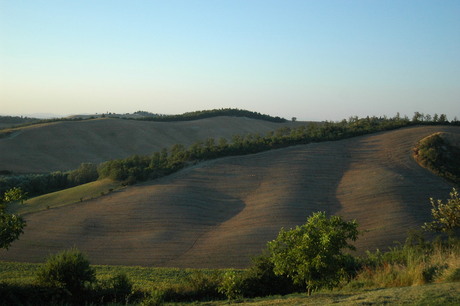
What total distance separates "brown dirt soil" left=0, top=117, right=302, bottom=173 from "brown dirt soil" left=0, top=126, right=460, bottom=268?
96.0 feet

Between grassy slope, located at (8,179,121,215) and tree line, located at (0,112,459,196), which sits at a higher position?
tree line, located at (0,112,459,196)

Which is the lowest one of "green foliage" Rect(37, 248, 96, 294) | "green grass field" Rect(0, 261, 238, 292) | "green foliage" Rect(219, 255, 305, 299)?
"green grass field" Rect(0, 261, 238, 292)

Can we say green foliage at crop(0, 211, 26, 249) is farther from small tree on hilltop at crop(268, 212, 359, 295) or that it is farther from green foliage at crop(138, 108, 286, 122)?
green foliage at crop(138, 108, 286, 122)

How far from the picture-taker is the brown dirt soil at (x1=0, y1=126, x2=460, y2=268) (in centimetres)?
2156

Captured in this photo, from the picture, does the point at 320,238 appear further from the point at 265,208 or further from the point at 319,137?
the point at 319,137

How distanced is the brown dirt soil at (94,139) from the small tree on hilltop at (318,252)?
46.6 m

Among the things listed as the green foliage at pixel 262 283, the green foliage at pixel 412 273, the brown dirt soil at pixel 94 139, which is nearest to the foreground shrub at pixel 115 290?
the green foliage at pixel 262 283

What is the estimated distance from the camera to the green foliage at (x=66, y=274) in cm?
1201

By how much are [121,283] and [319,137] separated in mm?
28315

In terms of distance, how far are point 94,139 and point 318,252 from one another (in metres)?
65.8

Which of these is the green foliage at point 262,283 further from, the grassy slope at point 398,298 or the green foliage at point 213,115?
the green foliage at point 213,115

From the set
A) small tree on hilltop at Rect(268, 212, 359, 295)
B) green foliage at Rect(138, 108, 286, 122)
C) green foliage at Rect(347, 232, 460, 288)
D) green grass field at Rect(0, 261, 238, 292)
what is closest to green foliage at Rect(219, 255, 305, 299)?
green grass field at Rect(0, 261, 238, 292)

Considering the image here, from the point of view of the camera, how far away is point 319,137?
38469 mm

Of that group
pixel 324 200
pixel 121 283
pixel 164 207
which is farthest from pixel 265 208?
pixel 121 283
